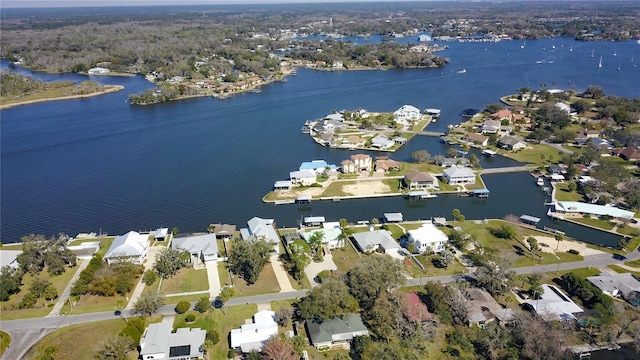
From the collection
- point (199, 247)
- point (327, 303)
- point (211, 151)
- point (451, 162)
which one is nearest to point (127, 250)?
point (199, 247)

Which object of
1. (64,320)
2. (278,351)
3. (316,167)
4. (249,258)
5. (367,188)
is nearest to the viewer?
(278,351)

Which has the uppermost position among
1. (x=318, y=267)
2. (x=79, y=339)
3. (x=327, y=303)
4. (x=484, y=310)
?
(x=327, y=303)

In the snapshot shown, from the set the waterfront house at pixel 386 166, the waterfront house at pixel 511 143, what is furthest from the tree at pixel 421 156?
the waterfront house at pixel 511 143

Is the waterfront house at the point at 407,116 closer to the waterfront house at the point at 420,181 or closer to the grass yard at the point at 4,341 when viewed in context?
the waterfront house at the point at 420,181

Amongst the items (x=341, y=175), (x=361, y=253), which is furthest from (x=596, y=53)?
(x=361, y=253)

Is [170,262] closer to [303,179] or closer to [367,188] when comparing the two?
[303,179]

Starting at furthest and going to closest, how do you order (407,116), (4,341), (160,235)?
1. (407,116)
2. (160,235)
3. (4,341)
